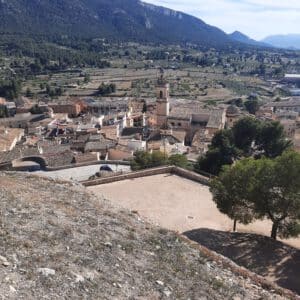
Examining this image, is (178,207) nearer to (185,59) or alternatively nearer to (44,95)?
(44,95)

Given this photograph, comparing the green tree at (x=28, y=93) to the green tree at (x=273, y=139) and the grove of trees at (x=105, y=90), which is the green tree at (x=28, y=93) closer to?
the grove of trees at (x=105, y=90)

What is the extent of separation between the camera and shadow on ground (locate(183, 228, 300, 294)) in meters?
12.4

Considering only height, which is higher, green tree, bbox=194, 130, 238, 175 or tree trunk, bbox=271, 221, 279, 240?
tree trunk, bbox=271, 221, 279, 240

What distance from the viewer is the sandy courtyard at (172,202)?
1566cm

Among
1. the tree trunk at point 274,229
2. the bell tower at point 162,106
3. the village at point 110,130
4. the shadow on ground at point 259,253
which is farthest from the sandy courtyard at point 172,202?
the bell tower at point 162,106

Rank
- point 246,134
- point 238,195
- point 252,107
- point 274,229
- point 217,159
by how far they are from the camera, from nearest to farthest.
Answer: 1. point 274,229
2. point 238,195
3. point 217,159
4. point 246,134
5. point 252,107

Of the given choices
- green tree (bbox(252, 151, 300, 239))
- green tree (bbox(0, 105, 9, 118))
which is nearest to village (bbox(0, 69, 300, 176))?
green tree (bbox(0, 105, 9, 118))

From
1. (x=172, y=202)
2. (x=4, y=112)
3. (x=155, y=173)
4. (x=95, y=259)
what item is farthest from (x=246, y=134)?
(x=4, y=112)

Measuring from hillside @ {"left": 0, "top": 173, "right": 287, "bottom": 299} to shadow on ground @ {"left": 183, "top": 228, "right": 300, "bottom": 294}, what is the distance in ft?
8.48

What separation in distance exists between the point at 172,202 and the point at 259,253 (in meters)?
4.55

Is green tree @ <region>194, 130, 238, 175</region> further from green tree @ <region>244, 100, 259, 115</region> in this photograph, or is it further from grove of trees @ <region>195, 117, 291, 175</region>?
green tree @ <region>244, 100, 259, 115</region>

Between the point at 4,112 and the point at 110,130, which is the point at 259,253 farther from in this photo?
the point at 4,112

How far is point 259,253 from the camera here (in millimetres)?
13477

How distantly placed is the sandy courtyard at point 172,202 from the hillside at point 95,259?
3.66 metres
